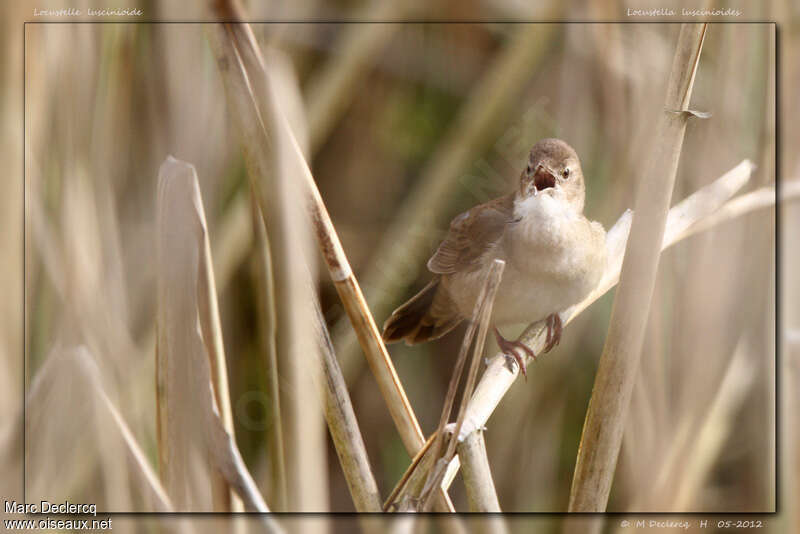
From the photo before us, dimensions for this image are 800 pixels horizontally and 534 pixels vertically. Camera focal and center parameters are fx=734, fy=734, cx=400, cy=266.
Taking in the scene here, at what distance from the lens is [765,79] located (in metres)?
1.17

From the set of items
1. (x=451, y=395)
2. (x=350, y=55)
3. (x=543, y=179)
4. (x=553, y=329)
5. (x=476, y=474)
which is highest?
(x=350, y=55)

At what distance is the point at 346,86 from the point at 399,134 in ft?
0.38

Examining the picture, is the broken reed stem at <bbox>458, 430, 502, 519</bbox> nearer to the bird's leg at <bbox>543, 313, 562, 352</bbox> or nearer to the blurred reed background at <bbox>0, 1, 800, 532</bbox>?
the blurred reed background at <bbox>0, 1, 800, 532</bbox>

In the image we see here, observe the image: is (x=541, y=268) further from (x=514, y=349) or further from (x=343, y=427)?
(x=343, y=427)

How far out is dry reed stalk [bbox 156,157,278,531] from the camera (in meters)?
0.96

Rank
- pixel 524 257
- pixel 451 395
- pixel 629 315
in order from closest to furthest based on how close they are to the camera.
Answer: pixel 451 395 → pixel 629 315 → pixel 524 257

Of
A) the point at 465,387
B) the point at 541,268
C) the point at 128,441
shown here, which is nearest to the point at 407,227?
the point at 541,268

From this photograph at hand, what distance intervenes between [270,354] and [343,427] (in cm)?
16

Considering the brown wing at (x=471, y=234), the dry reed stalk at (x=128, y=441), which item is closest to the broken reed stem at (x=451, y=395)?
the brown wing at (x=471, y=234)

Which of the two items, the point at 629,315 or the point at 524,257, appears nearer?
the point at 629,315

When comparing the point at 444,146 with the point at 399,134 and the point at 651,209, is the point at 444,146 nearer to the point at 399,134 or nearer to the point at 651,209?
the point at 399,134

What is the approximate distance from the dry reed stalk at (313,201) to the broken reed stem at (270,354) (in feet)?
0.22

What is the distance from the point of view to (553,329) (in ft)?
3.84

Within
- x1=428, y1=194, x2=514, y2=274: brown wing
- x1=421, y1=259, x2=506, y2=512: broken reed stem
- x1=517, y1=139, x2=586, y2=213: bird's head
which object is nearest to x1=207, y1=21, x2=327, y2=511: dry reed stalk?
x1=421, y1=259, x2=506, y2=512: broken reed stem
